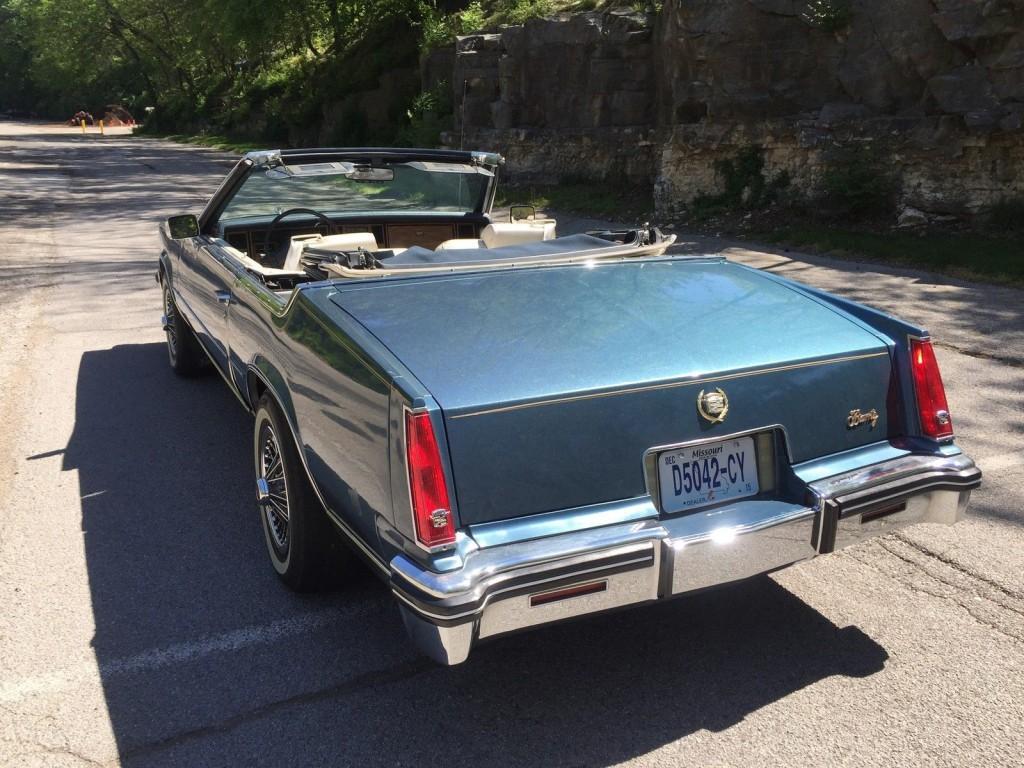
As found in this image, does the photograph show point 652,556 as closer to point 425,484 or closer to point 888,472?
point 425,484

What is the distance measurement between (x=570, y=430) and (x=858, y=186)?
33.4ft

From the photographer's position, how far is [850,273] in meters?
9.96

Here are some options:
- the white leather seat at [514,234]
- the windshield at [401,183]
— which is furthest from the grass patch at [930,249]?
the white leather seat at [514,234]

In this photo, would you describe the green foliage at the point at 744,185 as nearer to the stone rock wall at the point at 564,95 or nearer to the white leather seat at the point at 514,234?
the stone rock wall at the point at 564,95

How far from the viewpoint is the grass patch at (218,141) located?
118ft

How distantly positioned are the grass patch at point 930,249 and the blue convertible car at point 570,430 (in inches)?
262

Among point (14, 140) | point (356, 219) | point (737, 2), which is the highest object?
point (737, 2)

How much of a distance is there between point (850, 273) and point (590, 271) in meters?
6.88

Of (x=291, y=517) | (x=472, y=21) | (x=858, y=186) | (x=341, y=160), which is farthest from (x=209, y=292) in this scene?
(x=472, y=21)

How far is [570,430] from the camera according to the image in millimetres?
2861

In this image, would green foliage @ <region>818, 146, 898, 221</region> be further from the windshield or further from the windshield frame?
the windshield frame

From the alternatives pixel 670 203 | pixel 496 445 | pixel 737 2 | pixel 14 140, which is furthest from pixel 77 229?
pixel 14 140

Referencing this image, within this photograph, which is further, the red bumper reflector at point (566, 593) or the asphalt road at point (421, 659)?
the asphalt road at point (421, 659)

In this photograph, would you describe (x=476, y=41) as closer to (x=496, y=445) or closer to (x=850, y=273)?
(x=850, y=273)
